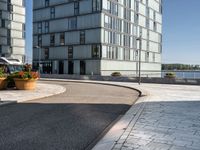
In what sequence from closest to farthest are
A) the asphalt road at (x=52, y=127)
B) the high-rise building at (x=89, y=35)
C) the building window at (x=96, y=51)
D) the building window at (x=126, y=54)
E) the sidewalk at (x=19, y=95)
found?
A: the asphalt road at (x=52, y=127) → the sidewalk at (x=19, y=95) → the building window at (x=96, y=51) → the high-rise building at (x=89, y=35) → the building window at (x=126, y=54)

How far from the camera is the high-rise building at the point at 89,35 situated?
55219 mm

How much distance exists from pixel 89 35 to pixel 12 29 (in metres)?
25.6

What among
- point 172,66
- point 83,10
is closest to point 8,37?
point 83,10

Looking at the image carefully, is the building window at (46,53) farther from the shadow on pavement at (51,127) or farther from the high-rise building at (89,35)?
the shadow on pavement at (51,127)

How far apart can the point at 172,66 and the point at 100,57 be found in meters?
35.5

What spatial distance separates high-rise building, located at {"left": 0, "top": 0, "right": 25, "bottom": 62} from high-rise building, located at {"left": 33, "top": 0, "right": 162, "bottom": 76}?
906cm

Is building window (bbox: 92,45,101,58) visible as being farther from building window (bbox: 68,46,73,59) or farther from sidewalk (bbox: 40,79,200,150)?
sidewalk (bbox: 40,79,200,150)

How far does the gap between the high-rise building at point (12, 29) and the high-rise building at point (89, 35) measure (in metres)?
9.06

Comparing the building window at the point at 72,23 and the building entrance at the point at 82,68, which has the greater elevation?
the building window at the point at 72,23

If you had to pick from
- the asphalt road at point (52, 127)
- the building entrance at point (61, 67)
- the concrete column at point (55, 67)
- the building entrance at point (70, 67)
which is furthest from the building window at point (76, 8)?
the asphalt road at point (52, 127)

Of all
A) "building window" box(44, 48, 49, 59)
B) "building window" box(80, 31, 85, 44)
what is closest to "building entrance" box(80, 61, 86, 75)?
"building window" box(80, 31, 85, 44)

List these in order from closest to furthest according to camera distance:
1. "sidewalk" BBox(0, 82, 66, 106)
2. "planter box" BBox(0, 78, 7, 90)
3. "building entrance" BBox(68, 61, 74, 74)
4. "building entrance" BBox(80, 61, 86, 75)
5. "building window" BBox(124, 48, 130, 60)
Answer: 1. "sidewalk" BBox(0, 82, 66, 106)
2. "planter box" BBox(0, 78, 7, 90)
3. "building entrance" BBox(80, 61, 86, 75)
4. "building entrance" BBox(68, 61, 74, 74)
5. "building window" BBox(124, 48, 130, 60)

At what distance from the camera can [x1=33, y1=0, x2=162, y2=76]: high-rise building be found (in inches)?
2174

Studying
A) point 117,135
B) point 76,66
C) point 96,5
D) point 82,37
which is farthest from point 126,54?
point 117,135
